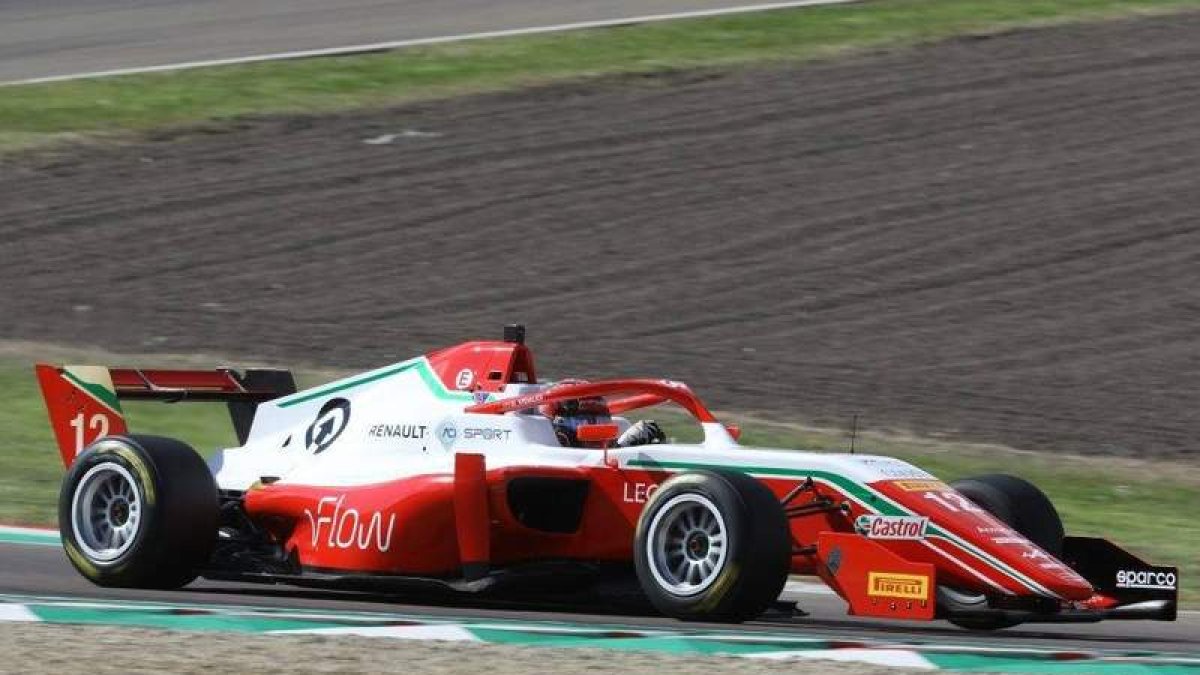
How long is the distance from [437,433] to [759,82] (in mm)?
16544

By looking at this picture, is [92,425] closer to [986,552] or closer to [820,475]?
[820,475]

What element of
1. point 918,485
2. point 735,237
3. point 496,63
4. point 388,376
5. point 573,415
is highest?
point 496,63

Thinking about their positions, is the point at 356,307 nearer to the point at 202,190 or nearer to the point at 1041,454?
the point at 202,190

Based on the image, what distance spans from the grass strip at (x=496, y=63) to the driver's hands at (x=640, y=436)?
1530 cm

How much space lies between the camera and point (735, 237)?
72.3 ft

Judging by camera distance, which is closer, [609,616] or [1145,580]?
[1145,580]

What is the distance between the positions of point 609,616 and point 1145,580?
7.23 ft

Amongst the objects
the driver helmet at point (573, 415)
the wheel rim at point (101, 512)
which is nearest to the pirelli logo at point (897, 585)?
the driver helmet at point (573, 415)

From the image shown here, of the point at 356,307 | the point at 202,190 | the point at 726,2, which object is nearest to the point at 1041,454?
the point at 356,307

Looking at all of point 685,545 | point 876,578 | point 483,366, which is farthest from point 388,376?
point 876,578

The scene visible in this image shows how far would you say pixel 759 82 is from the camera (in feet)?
87.6

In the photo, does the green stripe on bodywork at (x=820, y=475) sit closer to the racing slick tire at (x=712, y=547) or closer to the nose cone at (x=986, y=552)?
the nose cone at (x=986, y=552)

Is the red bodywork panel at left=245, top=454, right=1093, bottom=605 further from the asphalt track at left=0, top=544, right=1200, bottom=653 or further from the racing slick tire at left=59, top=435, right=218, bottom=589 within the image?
the racing slick tire at left=59, top=435, right=218, bottom=589

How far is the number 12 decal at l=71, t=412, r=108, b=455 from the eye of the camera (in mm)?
11422
